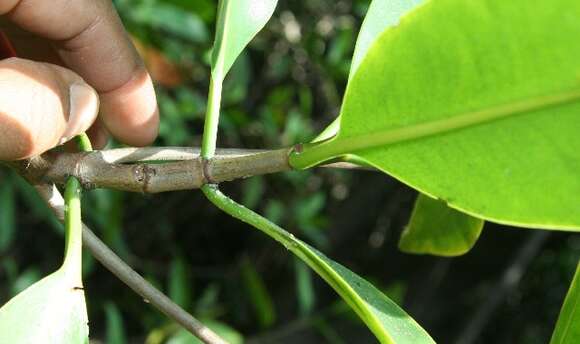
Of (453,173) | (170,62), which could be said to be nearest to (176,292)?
(170,62)

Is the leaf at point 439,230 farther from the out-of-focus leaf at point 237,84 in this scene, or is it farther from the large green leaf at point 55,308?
the out-of-focus leaf at point 237,84

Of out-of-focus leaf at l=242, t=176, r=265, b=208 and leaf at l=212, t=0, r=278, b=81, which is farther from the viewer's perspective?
out-of-focus leaf at l=242, t=176, r=265, b=208

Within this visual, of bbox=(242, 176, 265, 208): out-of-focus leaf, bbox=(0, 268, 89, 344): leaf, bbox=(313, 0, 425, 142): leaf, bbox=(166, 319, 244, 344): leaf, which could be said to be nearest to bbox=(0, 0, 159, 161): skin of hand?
bbox=(0, 268, 89, 344): leaf

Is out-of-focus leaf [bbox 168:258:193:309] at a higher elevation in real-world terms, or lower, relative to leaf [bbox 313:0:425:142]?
lower

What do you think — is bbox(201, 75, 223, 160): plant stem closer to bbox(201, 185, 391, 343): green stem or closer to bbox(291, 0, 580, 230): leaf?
bbox(201, 185, 391, 343): green stem

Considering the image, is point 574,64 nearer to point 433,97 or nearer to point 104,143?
point 433,97

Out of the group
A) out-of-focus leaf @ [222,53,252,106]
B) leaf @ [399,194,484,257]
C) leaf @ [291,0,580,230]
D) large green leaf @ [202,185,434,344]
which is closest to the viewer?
leaf @ [291,0,580,230]

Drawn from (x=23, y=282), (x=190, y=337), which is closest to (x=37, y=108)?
(x=190, y=337)
